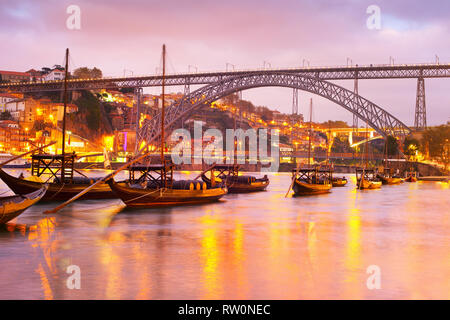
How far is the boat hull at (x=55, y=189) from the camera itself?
25219 mm

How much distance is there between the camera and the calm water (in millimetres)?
10219

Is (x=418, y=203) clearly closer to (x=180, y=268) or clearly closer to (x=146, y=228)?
(x=146, y=228)

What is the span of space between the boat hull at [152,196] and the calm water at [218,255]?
0.61m

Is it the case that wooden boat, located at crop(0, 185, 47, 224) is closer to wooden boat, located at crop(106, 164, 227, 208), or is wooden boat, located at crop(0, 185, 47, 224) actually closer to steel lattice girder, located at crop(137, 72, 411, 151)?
wooden boat, located at crop(106, 164, 227, 208)

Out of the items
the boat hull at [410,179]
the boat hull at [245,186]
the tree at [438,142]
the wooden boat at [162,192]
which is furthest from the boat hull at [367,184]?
the wooden boat at [162,192]

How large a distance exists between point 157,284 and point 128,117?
370 ft

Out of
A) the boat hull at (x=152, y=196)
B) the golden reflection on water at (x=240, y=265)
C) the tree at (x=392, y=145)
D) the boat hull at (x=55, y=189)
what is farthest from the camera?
the tree at (x=392, y=145)

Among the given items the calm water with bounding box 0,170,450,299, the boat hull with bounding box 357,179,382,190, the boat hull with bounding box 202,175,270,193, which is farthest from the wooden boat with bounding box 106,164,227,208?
the boat hull with bounding box 357,179,382,190

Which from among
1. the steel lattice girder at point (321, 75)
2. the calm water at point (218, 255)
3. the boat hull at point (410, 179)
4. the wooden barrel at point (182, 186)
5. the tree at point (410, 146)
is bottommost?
the boat hull at point (410, 179)

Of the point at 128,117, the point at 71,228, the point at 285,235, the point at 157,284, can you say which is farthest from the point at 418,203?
the point at 128,117

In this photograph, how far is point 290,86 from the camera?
67.3 m

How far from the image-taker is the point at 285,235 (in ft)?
62.5

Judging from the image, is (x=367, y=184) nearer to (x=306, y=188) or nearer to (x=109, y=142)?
(x=306, y=188)

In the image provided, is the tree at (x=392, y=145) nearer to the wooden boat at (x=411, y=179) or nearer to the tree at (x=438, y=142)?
the tree at (x=438, y=142)
